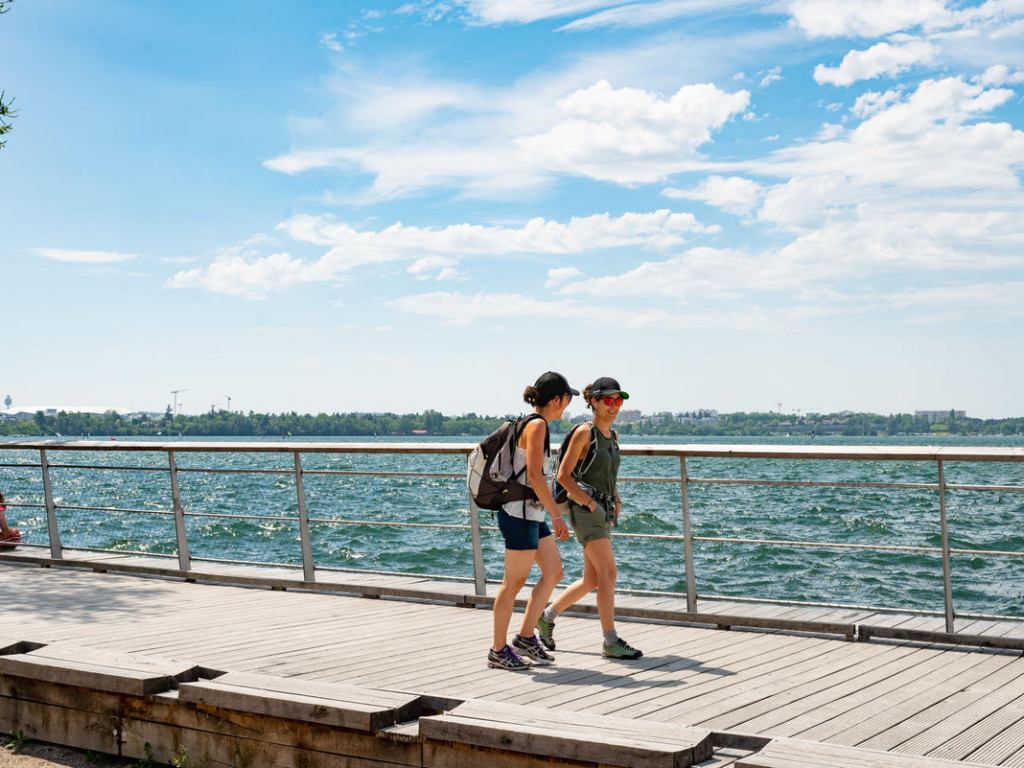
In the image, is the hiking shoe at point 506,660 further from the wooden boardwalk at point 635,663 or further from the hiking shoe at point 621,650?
the hiking shoe at point 621,650

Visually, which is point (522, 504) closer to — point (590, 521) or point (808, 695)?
point (590, 521)

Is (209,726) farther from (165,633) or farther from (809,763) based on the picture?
(809,763)

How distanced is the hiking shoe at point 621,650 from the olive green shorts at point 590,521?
0.58 m

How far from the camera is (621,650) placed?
5992 millimetres

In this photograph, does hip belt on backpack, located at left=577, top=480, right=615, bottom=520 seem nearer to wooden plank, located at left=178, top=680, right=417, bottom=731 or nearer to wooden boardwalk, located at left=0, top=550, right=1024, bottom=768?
wooden boardwalk, located at left=0, top=550, right=1024, bottom=768

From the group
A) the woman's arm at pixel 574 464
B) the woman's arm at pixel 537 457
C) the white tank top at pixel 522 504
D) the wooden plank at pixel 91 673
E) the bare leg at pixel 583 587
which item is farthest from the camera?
the bare leg at pixel 583 587

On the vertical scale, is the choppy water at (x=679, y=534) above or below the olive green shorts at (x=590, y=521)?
below

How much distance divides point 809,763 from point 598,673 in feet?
6.44

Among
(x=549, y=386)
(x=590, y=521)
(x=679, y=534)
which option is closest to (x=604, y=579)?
(x=590, y=521)

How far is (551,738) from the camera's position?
430 centimetres

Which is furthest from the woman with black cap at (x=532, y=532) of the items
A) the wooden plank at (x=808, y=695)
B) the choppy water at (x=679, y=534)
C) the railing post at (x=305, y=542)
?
the railing post at (x=305, y=542)

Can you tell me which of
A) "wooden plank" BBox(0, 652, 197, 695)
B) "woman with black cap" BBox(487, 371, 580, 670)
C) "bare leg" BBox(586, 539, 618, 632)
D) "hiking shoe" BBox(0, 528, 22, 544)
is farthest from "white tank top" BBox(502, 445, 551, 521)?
"hiking shoe" BBox(0, 528, 22, 544)

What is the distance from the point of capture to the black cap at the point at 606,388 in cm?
599

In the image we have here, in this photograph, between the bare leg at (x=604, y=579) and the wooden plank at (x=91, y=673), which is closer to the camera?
the wooden plank at (x=91, y=673)
